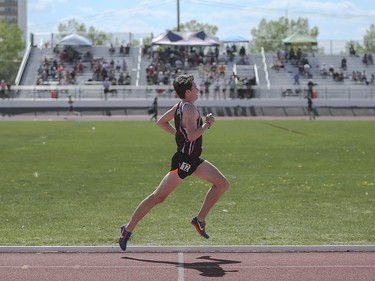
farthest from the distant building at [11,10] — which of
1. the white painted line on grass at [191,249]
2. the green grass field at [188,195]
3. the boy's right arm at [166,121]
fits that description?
the white painted line on grass at [191,249]

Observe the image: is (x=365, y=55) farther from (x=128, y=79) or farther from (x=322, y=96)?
(x=128, y=79)

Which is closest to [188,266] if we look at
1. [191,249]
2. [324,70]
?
[191,249]

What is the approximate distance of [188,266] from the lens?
330 inches

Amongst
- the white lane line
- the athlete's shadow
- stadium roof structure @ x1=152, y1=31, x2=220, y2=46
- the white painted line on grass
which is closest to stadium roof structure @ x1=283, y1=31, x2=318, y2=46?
stadium roof structure @ x1=152, y1=31, x2=220, y2=46

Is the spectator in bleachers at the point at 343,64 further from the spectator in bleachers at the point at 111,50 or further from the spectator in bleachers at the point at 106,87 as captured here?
the spectator in bleachers at the point at 106,87

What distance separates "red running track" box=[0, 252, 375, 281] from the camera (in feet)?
26.0

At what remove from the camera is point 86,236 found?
10.1 meters

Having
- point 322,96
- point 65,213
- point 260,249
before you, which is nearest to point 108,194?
point 65,213

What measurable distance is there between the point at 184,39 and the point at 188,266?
64.9m

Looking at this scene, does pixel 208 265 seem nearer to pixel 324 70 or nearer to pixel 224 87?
pixel 224 87

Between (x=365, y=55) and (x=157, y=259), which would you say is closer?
(x=157, y=259)

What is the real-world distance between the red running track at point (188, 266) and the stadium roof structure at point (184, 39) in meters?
62.7

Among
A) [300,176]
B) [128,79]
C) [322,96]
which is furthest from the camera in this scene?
[128,79]

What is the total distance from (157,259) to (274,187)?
717 cm
